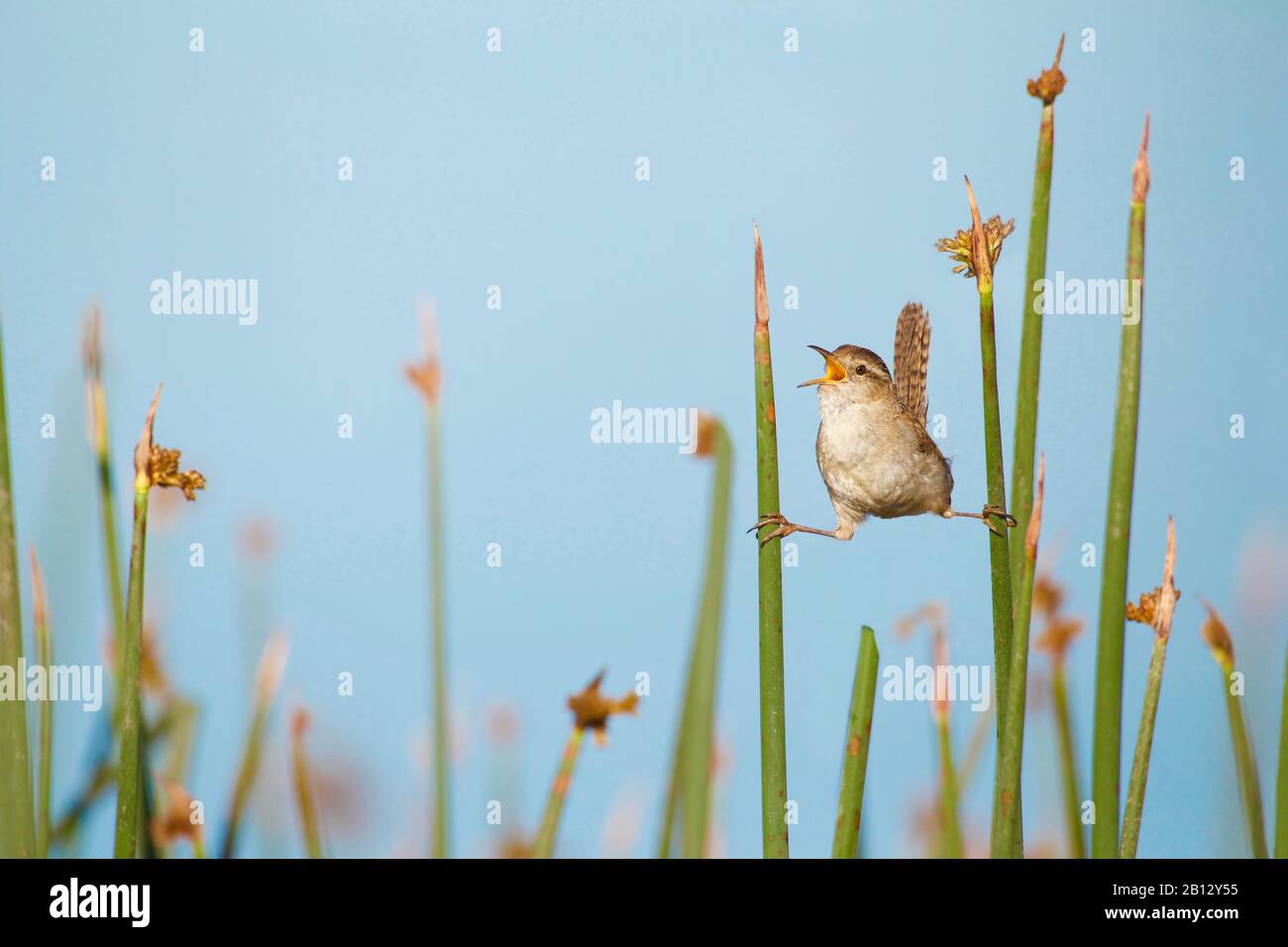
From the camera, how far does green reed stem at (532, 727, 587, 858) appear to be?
0.97 meters

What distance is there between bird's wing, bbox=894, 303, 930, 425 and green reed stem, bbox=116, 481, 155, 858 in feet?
4.75

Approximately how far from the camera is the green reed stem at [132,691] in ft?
2.96

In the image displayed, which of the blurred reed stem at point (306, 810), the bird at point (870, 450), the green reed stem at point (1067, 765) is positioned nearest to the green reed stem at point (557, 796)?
the blurred reed stem at point (306, 810)

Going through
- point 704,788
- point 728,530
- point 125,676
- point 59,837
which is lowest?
point 59,837

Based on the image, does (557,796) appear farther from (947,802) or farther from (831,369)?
(831,369)

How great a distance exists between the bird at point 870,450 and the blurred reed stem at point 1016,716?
842 mm

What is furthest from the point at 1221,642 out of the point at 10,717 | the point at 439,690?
the point at 10,717
